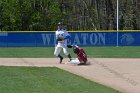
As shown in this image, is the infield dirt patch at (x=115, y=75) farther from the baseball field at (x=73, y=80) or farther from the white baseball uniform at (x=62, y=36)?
the white baseball uniform at (x=62, y=36)

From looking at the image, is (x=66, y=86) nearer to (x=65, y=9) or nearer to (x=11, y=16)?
(x=11, y=16)

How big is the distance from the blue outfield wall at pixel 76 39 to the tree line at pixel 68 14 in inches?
602

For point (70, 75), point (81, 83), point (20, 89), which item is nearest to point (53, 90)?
point (20, 89)

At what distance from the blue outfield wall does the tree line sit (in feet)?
50.1

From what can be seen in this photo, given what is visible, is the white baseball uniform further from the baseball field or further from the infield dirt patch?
the baseball field

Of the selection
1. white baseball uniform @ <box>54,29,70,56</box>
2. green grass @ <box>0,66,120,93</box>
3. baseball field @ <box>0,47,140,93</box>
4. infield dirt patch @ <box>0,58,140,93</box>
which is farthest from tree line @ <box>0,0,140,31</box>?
green grass @ <box>0,66,120,93</box>

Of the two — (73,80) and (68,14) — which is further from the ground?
(73,80)

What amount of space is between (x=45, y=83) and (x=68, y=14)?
52.0 metres

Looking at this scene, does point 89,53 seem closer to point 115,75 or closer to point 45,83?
point 115,75

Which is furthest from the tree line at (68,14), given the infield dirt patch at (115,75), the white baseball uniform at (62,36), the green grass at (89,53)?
the infield dirt patch at (115,75)

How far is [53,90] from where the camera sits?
11.3m

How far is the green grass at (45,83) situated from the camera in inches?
447

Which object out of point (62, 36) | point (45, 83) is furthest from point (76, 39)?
point (45, 83)

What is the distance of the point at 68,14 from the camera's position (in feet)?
211
